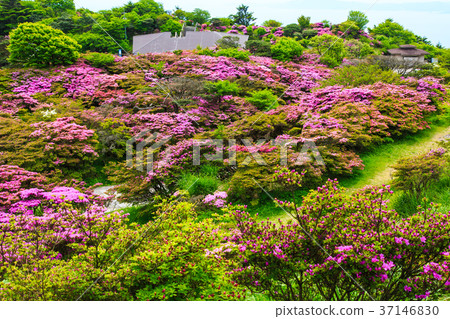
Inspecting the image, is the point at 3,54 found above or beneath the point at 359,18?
beneath

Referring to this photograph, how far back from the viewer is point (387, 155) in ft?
31.8

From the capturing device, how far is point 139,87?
47.4 ft

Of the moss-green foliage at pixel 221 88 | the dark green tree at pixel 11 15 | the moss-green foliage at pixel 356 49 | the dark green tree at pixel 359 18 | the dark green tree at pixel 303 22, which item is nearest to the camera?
the moss-green foliage at pixel 221 88

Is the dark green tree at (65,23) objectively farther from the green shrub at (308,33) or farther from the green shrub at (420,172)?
the green shrub at (420,172)

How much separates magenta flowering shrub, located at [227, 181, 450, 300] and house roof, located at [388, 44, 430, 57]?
2903 cm

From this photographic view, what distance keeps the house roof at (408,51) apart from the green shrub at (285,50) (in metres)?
12.0

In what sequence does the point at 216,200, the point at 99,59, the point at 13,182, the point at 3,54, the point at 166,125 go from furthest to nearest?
the point at 3,54 → the point at 99,59 → the point at 166,125 → the point at 216,200 → the point at 13,182

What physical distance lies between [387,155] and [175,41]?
21449mm

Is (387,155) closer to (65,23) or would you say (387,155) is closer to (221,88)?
(221,88)

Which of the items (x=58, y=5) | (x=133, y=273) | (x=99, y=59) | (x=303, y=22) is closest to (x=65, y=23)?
(x=58, y=5)

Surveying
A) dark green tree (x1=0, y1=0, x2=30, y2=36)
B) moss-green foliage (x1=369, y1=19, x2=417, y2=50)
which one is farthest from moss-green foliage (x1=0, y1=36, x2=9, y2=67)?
moss-green foliage (x1=369, y1=19, x2=417, y2=50)

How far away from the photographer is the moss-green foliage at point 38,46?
1598cm

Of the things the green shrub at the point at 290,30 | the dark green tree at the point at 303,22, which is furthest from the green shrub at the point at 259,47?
the dark green tree at the point at 303,22
